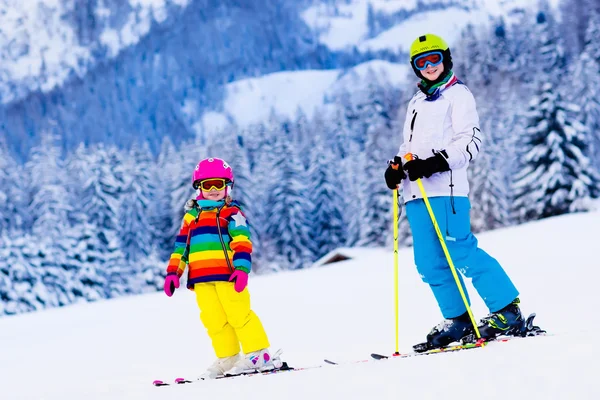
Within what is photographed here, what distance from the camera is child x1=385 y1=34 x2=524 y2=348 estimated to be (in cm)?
404

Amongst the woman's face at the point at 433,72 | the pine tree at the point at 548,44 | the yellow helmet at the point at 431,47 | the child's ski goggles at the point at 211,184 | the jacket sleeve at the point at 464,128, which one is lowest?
the child's ski goggles at the point at 211,184

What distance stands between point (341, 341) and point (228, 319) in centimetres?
254

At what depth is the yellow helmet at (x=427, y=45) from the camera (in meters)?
4.28

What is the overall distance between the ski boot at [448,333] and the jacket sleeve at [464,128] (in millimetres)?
1066

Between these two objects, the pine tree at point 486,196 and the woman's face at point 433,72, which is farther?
the pine tree at point 486,196

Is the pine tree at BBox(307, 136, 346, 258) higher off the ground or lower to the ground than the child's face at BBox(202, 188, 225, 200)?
lower

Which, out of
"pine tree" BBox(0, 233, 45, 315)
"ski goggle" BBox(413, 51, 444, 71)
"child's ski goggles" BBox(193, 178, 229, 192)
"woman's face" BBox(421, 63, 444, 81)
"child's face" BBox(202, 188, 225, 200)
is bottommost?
"pine tree" BBox(0, 233, 45, 315)

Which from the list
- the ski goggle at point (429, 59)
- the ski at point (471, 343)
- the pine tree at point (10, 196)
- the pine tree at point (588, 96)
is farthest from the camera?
the pine tree at point (10, 196)

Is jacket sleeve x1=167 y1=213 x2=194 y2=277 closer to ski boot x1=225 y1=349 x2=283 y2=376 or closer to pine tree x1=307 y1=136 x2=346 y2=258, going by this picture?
ski boot x1=225 y1=349 x2=283 y2=376

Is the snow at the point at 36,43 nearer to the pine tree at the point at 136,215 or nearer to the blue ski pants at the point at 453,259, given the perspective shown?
the pine tree at the point at 136,215

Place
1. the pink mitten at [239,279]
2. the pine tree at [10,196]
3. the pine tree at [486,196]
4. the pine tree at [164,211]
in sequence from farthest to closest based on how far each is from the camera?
the pine tree at [164,211] < the pine tree at [10,196] < the pine tree at [486,196] < the pink mitten at [239,279]

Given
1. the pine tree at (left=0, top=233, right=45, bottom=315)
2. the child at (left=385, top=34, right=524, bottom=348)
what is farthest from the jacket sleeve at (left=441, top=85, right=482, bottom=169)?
the pine tree at (left=0, top=233, right=45, bottom=315)

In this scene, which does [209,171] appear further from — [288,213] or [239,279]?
[288,213]

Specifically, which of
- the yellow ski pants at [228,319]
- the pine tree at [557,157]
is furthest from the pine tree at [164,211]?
the yellow ski pants at [228,319]
